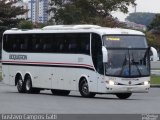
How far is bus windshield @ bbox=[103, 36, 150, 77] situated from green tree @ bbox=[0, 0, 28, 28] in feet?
189

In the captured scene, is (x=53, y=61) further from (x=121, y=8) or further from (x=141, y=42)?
(x=121, y=8)

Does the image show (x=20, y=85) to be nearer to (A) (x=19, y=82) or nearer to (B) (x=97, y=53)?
(A) (x=19, y=82)

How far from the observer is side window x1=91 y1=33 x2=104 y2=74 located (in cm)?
3044

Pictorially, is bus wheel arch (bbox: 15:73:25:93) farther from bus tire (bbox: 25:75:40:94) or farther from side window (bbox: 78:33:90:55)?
side window (bbox: 78:33:90:55)

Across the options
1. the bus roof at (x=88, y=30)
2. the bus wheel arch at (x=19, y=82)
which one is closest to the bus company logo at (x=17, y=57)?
the bus wheel arch at (x=19, y=82)

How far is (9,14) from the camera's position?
290ft

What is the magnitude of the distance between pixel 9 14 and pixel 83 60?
190 feet

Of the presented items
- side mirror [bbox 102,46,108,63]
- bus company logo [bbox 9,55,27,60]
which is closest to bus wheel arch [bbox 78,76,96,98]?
side mirror [bbox 102,46,108,63]

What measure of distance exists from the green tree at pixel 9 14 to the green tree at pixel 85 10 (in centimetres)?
1544

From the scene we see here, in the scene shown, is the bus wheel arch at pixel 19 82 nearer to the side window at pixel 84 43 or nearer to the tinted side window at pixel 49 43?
the tinted side window at pixel 49 43

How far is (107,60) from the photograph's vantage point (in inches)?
1180

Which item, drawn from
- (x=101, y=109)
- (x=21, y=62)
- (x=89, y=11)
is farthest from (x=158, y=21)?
(x=101, y=109)

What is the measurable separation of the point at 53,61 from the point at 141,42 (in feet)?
15.0

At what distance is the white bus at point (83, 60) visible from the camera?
30328 mm
